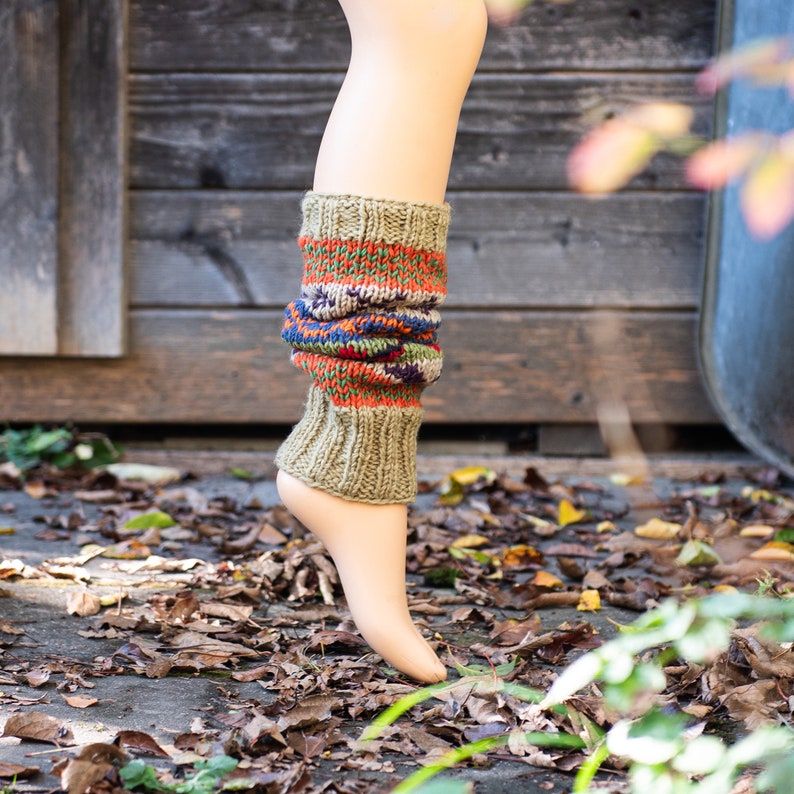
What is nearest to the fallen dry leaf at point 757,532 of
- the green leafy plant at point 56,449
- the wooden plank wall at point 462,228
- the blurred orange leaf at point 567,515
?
the blurred orange leaf at point 567,515

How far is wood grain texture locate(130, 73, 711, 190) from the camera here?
7.85 ft

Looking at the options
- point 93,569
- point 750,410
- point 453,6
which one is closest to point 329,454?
point 453,6

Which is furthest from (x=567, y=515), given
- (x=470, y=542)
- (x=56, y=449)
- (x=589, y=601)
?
(x=56, y=449)

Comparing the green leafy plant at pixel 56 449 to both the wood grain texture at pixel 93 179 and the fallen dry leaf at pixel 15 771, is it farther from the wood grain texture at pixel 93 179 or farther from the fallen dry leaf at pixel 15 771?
the fallen dry leaf at pixel 15 771

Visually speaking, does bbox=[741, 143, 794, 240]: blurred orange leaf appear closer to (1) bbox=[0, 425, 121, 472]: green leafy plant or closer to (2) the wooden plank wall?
(2) the wooden plank wall

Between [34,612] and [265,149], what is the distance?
1469 mm

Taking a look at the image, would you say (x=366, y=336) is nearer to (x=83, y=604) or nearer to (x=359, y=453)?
(x=359, y=453)

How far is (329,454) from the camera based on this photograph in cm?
109

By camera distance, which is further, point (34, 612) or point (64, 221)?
point (64, 221)

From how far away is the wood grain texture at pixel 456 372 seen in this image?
2.46 metres

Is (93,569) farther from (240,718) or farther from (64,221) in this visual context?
(64,221)

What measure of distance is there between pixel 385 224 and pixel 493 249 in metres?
1.46

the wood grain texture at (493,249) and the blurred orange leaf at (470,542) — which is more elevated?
the wood grain texture at (493,249)

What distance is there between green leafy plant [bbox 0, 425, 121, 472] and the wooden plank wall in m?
0.08
